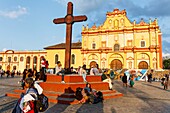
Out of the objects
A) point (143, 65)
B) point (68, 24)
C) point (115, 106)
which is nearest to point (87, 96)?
point (115, 106)

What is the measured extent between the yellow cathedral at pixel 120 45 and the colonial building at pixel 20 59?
15.1 metres

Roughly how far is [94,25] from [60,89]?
33.1 m

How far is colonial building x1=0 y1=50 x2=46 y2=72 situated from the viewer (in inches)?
1973

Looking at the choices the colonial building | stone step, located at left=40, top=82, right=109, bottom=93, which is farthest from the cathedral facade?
stone step, located at left=40, top=82, right=109, bottom=93

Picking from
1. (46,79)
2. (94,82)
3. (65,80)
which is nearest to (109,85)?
(94,82)

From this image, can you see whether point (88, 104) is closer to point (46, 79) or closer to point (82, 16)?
point (46, 79)

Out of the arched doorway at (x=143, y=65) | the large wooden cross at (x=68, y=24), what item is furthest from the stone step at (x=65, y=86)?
the arched doorway at (x=143, y=65)

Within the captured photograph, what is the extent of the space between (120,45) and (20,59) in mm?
32140

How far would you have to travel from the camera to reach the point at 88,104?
740 cm

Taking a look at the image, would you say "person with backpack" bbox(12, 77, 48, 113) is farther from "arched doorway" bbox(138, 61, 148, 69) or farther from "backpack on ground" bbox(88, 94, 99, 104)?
"arched doorway" bbox(138, 61, 148, 69)

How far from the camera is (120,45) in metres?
37.0

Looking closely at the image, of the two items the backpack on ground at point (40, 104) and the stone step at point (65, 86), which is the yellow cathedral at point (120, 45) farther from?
the backpack on ground at point (40, 104)

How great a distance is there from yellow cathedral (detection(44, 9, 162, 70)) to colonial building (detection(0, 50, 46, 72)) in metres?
15.1

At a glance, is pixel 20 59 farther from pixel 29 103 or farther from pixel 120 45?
pixel 29 103
